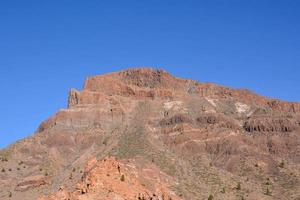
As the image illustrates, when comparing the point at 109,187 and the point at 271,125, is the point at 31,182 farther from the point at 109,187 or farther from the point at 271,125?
the point at 271,125

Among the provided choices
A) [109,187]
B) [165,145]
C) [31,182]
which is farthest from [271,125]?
[109,187]

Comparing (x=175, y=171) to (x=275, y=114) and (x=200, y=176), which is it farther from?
(x=275, y=114)

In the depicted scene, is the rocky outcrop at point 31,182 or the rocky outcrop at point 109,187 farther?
the rocky outcrop at point 31,182

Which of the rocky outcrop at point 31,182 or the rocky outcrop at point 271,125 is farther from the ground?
the rocky outcrop at point 271,125

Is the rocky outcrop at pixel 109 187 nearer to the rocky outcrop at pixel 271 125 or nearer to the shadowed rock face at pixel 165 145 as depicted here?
the shadowed rock face at pixel 165 145

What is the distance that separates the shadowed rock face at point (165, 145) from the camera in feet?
434

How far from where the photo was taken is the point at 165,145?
505 feet

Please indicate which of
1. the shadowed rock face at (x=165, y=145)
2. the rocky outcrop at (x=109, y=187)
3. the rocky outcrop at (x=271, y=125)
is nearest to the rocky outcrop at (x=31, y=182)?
the shadowed rock face at (x=165, y=145)

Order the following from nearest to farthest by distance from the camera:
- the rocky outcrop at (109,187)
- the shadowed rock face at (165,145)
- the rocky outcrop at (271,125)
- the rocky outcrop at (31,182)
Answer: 1. the rocky outcrop at (109,187)
2. the shadowed rock face at (165,145)
3. the rocky outcrop at (31,182)
4. the rocky outcrop at (271,125)

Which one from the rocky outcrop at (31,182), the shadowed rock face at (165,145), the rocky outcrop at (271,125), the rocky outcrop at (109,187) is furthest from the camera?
the rocky outcrop at (271,125)

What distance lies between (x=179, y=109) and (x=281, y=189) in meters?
46.0

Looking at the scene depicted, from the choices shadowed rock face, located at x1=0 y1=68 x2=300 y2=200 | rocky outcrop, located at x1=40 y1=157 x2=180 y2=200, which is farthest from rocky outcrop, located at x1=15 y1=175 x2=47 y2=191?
rocky outcrop, located at x1=40 y1=157 x2=180 y2=200

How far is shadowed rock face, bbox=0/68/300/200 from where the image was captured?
132 metres

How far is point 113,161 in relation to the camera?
11006 cm
